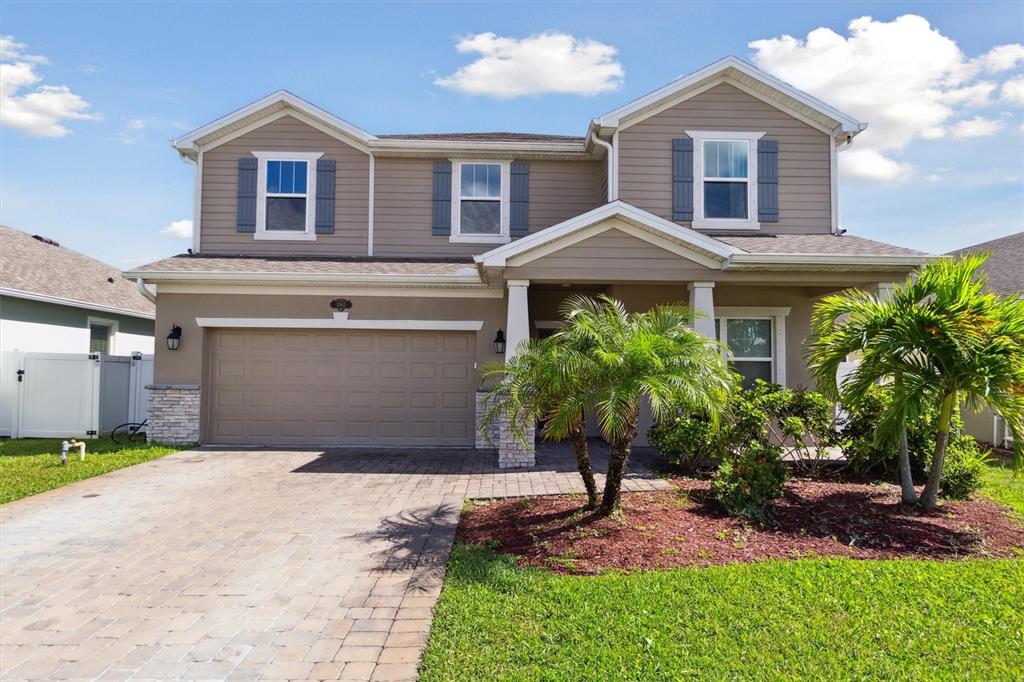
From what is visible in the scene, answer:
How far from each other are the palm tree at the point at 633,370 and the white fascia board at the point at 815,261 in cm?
366

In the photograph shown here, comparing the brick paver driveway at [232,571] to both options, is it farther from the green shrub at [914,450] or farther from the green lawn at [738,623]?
the green shrub at [914,450]

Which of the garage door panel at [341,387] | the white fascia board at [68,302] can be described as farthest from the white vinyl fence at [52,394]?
the garage door panel at [341,387]

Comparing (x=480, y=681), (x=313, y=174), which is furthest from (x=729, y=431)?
(x=313, y=174)

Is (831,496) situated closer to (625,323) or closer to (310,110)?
(625,323)

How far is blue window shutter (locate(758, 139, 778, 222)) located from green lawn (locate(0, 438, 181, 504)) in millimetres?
12121

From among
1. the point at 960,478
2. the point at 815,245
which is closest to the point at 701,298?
the point at 815,245

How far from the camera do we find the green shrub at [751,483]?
19.9 ft

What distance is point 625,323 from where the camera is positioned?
5.78m

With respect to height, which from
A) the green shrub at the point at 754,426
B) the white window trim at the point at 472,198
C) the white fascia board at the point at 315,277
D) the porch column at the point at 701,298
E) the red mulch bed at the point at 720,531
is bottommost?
the red mulch bed at the point at 720,531

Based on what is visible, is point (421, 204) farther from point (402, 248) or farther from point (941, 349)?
point (941, 349)

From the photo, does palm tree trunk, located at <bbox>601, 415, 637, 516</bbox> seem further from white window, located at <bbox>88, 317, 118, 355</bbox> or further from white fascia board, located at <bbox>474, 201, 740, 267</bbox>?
white window, located at <bbox>88, 317, 118, 355</bbox>

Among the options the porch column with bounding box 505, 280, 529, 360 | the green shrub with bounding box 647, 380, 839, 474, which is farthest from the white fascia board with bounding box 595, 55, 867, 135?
the green shrub with bounding box 647, 380, 839, 474

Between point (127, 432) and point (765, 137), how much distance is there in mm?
14916

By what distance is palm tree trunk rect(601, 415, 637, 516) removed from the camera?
5.59 m
